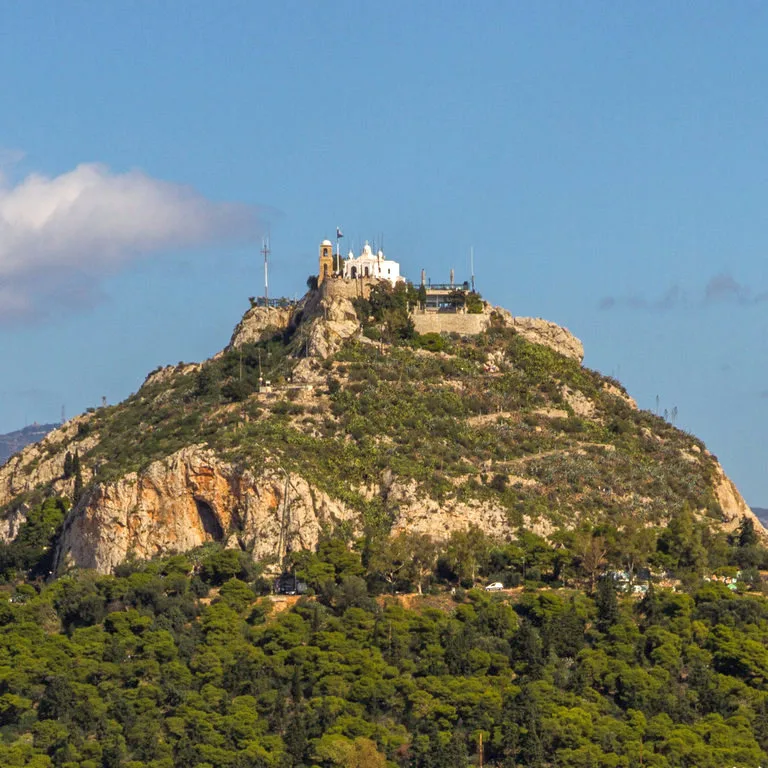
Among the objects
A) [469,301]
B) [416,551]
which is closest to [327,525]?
[416,551]

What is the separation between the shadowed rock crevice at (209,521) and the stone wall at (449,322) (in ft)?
75.9

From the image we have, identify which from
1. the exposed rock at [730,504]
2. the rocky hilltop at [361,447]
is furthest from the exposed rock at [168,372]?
the exposed rock at [730,504]

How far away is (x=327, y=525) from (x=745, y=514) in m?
28.0

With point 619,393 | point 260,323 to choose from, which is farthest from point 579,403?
A: point 260,323


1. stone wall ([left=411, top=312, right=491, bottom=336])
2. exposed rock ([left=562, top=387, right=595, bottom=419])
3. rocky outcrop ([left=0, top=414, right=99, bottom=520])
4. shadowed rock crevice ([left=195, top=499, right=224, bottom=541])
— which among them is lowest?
shadowed rock crevice ([left=195, top=499, right=224, bottom=541])

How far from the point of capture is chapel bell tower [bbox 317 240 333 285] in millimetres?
138750

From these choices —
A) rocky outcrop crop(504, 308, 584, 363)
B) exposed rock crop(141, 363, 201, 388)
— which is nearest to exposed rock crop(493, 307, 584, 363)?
rocky outcrop crop(504, 308, 584, 363)

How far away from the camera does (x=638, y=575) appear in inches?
4690

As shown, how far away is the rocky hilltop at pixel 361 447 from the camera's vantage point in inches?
4616

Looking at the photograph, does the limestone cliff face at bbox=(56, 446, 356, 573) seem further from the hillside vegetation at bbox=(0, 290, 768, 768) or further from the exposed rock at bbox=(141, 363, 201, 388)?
the exposed rock at bbox=(141, 363, 201, 388)

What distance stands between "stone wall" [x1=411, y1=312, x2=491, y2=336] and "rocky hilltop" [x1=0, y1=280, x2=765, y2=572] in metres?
0.13

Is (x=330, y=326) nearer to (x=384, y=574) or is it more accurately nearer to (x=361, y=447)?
(x=361, y=447)

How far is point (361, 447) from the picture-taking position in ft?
400

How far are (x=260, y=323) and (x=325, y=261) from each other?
538 cm
